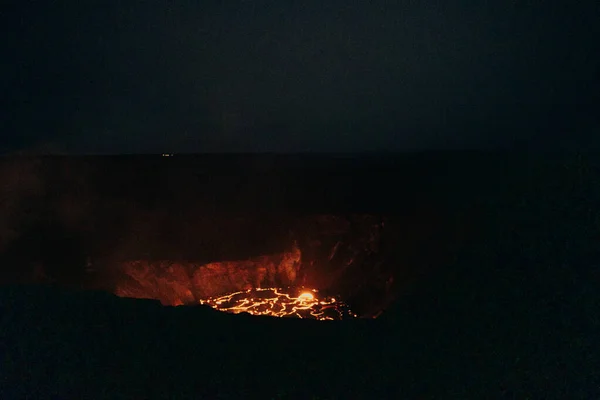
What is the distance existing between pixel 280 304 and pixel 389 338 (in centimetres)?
370

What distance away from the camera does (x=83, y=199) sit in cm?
770

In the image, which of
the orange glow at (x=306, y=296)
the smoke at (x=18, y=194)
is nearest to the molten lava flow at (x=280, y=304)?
the orange glow at (x=306, y=296)

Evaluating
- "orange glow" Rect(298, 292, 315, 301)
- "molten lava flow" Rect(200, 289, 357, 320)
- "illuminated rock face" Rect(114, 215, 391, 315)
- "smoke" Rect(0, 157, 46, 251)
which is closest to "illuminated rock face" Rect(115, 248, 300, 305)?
"illuminated rock face" Rect(114, 215, 391, 315)

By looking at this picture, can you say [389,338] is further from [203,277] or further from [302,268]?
[203,277]

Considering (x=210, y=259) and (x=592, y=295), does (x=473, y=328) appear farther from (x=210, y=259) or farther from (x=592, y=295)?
(x=210, y=259)

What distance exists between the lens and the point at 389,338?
3.46m

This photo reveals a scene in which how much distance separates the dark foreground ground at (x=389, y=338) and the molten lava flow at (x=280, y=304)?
247 cm

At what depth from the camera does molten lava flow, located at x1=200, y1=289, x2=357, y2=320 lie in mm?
6559

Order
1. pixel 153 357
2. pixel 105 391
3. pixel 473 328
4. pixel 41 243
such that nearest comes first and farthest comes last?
1. pixel 105 391
2. pixel 153 357
3. pixel 473 328
4. pixel 41 243

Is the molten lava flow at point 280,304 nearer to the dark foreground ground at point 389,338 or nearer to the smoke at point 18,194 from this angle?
the dark foreground ground at point 389,338

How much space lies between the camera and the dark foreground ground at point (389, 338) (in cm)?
300

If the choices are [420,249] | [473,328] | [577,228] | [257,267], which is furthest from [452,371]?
[257,267]

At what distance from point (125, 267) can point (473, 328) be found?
5.05 metres

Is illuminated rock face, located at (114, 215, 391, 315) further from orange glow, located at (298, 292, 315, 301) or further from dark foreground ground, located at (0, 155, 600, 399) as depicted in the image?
dark foreground ground, located at (0, 155, 600, 399)
